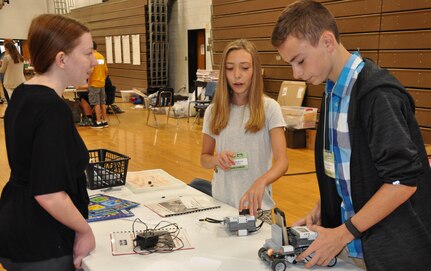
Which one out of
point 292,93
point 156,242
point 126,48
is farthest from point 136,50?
point 156,242

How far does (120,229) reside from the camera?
1.67 metres

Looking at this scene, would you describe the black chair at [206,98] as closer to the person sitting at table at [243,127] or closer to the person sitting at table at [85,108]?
the person sitting at table at [85,108]

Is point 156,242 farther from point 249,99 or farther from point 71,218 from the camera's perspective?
point 249,99

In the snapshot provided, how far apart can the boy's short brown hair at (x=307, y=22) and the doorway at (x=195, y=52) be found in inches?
390

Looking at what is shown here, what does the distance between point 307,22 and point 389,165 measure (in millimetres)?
485

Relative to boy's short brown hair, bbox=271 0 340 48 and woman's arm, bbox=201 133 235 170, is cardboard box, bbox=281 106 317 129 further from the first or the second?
boy's short brown hair, bbox=271 0 340 48

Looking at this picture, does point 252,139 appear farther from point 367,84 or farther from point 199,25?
point 199,25

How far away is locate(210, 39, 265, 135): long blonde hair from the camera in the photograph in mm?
2096

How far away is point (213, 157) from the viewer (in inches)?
82.7

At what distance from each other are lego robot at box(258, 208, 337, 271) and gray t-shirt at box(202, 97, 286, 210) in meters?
0.76

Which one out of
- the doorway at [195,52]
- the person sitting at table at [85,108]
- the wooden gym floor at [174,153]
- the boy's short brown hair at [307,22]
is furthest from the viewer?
the doorway at [195,52]

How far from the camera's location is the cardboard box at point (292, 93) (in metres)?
7.30

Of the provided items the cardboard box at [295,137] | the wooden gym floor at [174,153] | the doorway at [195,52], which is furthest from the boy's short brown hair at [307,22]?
the doorway at [195,52]

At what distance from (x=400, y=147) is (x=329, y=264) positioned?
0.51m
